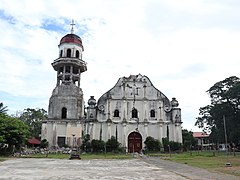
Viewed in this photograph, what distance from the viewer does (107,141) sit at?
3362 centimetres

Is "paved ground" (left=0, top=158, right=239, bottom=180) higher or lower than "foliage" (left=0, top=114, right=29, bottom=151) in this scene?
lower

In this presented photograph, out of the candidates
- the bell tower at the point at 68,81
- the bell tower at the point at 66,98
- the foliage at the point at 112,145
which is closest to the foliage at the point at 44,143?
the bell tower at the point at 66,98

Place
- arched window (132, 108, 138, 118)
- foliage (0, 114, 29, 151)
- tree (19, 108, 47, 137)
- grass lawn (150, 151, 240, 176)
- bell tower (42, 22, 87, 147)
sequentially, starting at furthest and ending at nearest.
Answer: tree (19, 108, 47, 137) → arched window (132, 108, 138, 118) → bell tower (42, 22, 87, 147) → foliage (0, 114, 29, 151) → grass lawn (150, 151, 240, 176)

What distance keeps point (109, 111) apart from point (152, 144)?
272 inches

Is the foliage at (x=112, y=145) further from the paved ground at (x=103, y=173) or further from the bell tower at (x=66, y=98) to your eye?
the paved ground at (x=103, y=173)

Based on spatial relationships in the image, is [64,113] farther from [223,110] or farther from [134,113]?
[223,110]

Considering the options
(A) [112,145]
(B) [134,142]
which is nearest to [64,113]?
(A) [112,145]

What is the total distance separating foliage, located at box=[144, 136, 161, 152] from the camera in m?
33.6

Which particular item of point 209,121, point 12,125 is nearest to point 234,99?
point 209,121

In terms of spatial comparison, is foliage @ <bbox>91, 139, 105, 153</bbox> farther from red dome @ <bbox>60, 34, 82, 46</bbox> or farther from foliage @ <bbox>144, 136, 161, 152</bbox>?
red dome @ <bbox>60, 34, 82, 46</bbox>

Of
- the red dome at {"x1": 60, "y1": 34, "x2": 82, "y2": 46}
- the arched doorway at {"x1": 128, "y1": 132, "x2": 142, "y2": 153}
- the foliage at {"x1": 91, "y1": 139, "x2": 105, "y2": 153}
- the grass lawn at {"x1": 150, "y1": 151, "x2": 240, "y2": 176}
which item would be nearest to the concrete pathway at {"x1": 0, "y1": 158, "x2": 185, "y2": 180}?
the grass lawn at {"x1": 150, "y1": 151, "x2": 240, "y2": 176}

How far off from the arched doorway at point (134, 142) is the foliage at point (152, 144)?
1.57 m

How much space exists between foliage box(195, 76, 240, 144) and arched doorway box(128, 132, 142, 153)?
8416mm

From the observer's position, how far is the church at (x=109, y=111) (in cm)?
3491
